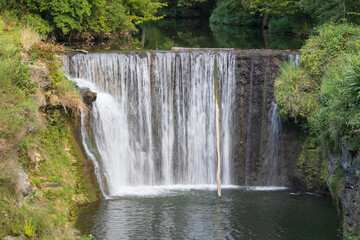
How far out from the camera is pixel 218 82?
15453 millimetres

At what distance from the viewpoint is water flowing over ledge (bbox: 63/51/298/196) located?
1492cm

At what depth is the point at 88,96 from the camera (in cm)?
1322

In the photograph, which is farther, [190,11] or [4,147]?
[190,11]

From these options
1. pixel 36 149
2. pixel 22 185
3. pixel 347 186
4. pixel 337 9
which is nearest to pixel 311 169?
pixel 347 186

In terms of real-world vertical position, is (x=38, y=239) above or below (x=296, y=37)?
below

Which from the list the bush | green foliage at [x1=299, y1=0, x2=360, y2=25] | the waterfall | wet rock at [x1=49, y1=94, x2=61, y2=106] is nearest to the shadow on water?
the bush

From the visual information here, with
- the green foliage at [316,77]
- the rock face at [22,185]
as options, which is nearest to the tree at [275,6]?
the green foliage at [316,77]

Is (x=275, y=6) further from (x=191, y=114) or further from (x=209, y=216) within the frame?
(x=209, y=216)

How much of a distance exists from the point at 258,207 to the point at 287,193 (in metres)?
1.96

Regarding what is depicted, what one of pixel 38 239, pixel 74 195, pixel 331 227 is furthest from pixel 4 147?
pixel 331 227

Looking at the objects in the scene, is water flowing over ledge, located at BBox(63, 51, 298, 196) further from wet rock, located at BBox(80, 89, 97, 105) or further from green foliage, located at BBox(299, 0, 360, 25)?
green foliage, located at BBox(299, 0, 360, 25)

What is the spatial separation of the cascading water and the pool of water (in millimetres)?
1415

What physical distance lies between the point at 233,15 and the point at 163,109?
3140 centimetres

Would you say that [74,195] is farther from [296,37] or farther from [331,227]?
[296,37]
